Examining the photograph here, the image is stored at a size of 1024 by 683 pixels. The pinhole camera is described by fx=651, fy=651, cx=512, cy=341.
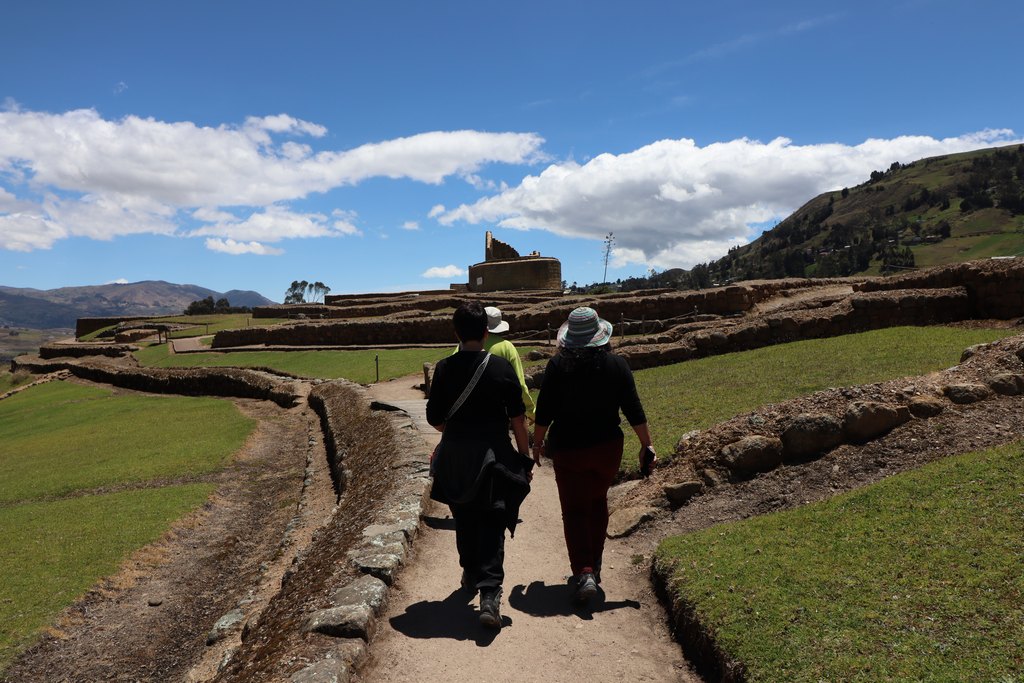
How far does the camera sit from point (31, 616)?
23.4 feet

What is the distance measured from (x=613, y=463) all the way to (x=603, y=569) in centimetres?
142

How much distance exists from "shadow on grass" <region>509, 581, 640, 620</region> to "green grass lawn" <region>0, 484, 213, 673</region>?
5.14m

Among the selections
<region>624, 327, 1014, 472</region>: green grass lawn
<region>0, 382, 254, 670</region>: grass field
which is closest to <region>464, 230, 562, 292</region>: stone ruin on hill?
<region>0, 382, 254, 670</region>: grass field

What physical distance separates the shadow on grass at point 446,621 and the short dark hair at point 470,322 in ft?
7.09

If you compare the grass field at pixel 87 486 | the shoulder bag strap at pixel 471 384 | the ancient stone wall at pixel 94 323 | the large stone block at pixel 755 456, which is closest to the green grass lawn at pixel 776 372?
the large stone block at pixel 755 456

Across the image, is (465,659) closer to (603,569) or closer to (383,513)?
(603,569)

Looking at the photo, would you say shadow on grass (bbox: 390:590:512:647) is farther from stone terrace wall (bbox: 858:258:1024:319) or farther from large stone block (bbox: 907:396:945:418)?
stone terrace wall (bbox: 858:258:1024:319)

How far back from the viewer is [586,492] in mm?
5328

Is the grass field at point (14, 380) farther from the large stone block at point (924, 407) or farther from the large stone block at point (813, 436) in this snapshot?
the large stone block at point (924, 407)

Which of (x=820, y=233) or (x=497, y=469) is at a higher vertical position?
(x=820, y=233)

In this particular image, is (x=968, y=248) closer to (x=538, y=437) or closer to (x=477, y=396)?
(x=538, y=437)

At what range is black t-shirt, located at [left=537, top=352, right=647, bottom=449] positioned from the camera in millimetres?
5121

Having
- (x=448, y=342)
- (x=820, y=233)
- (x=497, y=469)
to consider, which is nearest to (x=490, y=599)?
(x=497, y=469)

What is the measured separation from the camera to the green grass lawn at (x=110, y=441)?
13.2m
